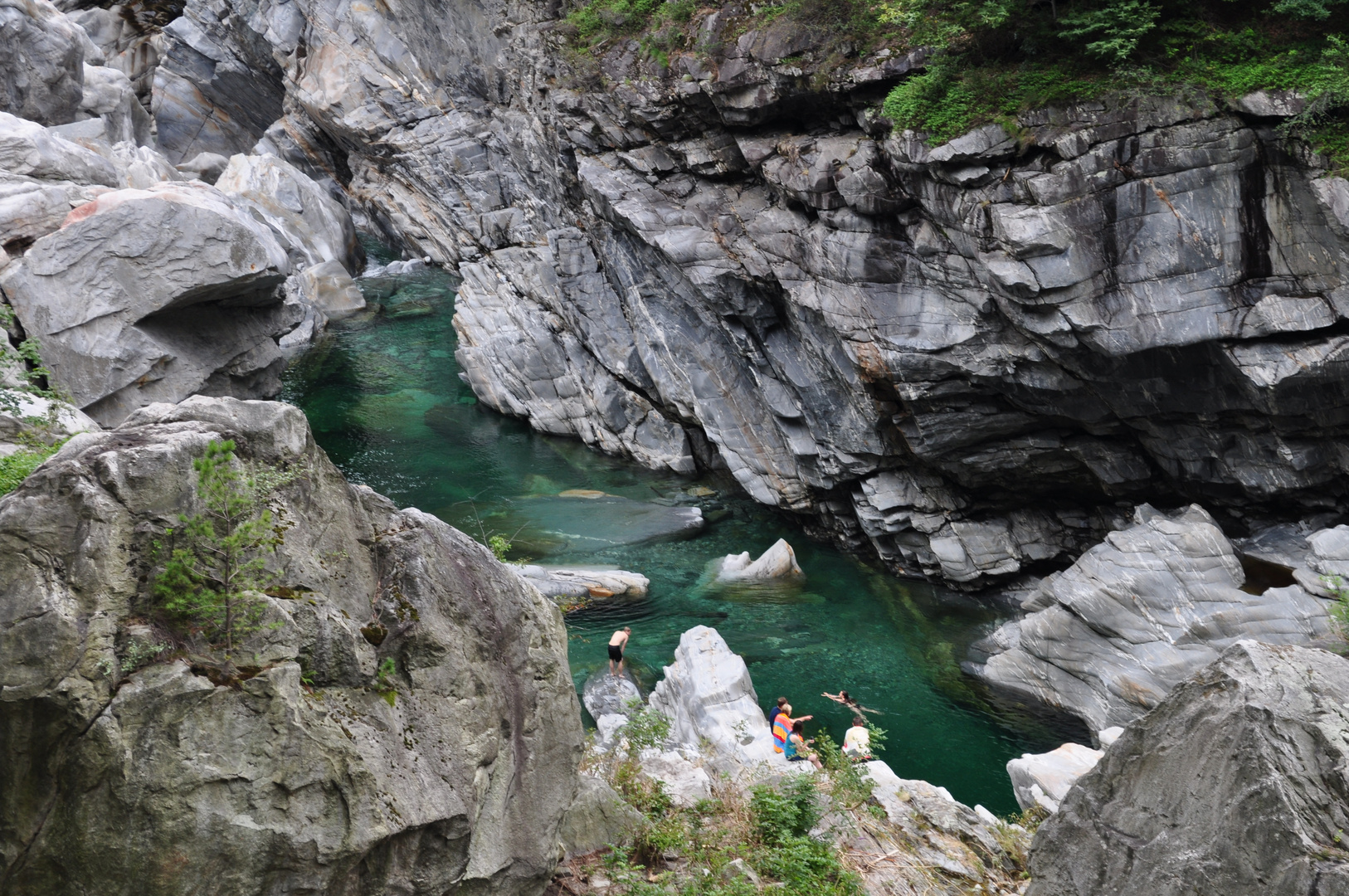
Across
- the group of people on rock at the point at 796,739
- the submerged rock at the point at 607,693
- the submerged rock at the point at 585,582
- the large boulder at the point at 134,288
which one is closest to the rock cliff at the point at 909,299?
the submerged rock at the point at 585,582

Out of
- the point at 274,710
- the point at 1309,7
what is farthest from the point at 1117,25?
the point at 274,710

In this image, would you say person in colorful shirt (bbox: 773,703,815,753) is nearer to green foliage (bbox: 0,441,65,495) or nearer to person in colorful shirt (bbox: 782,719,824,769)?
person in colorful shirt (bbox: 782,719,824,769)

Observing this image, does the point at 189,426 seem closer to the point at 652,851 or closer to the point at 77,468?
the point at 77,468

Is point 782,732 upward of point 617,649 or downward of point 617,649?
upward

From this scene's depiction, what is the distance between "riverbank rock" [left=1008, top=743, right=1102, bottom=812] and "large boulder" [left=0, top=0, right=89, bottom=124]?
3594cm

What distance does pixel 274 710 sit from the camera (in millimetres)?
4738

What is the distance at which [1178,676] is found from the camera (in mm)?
14188

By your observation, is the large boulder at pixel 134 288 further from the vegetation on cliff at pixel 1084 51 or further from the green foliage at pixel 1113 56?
the green foliage at pixel 1113 56

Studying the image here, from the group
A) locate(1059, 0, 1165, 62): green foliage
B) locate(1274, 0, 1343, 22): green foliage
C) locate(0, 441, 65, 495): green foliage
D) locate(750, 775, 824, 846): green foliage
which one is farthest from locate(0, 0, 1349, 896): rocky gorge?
locate(0, 441, 65, 495): green foliage

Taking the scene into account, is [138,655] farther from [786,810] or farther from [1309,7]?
[1309,7]

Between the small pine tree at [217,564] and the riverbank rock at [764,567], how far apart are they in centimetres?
1638

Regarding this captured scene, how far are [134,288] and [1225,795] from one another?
22.9 metres

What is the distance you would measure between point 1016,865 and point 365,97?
39.0 m

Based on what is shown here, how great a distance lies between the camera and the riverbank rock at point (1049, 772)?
1193cm
